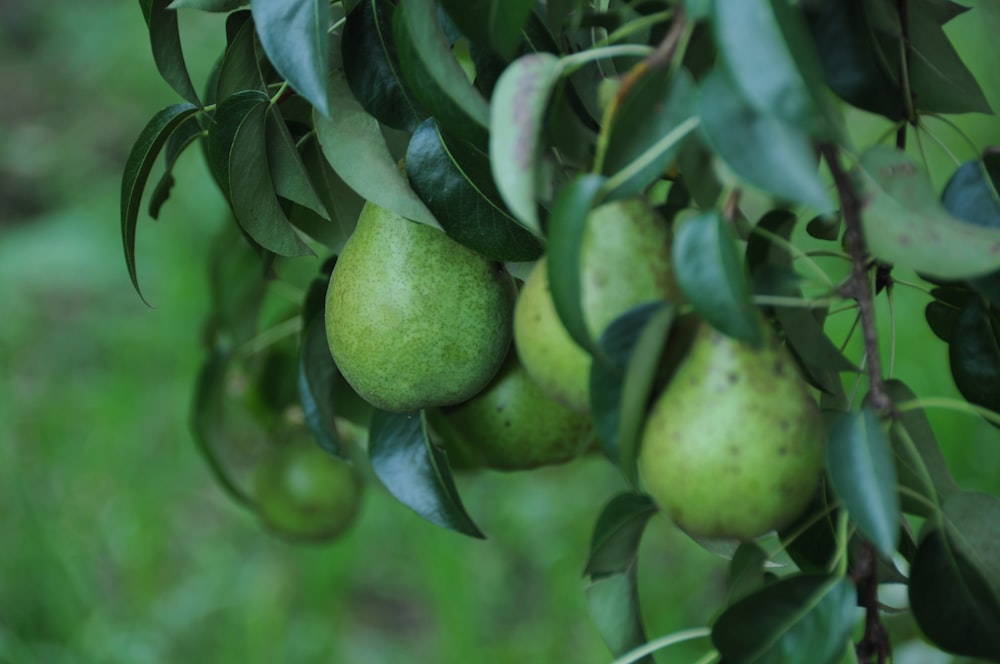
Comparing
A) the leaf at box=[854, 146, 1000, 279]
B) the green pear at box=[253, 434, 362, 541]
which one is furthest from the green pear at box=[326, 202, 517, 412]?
the green pear at box=[253, 434, 362, 541]

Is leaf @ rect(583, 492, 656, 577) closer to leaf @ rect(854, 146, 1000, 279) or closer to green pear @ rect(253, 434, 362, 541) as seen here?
leaf @ rect(854, 146, 1000, 279)

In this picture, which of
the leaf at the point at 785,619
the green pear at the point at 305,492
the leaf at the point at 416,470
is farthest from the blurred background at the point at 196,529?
the leaf at the point at 785,619

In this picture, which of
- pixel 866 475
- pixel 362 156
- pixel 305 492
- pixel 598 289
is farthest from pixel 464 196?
pixel 305 492

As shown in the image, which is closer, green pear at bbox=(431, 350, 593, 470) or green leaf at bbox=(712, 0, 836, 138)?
green leaf at bbox=(712, 0, 836, 138)

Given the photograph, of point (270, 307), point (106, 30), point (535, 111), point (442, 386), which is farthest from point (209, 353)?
point (106, 30)

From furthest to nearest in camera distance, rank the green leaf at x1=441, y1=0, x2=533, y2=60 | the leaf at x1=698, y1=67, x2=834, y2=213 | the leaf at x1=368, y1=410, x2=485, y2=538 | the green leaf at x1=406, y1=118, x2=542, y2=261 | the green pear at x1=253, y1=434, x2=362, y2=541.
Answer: the green pear at x1=253, y1=434, x2=362, y2=541 < the leaf at x1=368, y1=410, x2=485, y2=538 < the green leaf at x1=406, y1=118, x2=542, y2=261 < the green leaf at x1=441, y1=0, x2=533, y2=60 < the leaf at x1=698, y1=67, x2=834, y2=213

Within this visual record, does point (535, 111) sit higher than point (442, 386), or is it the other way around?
point (535, 111)

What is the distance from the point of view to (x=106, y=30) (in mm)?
3268

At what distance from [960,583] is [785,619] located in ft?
0.32

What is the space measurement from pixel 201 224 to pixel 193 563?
2.68ft

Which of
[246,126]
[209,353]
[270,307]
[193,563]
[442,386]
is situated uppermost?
[246,126]

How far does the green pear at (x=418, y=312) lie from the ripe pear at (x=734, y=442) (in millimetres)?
222

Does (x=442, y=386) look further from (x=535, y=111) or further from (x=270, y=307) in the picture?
(x=270, y=307)

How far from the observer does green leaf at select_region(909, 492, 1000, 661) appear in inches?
20.7
